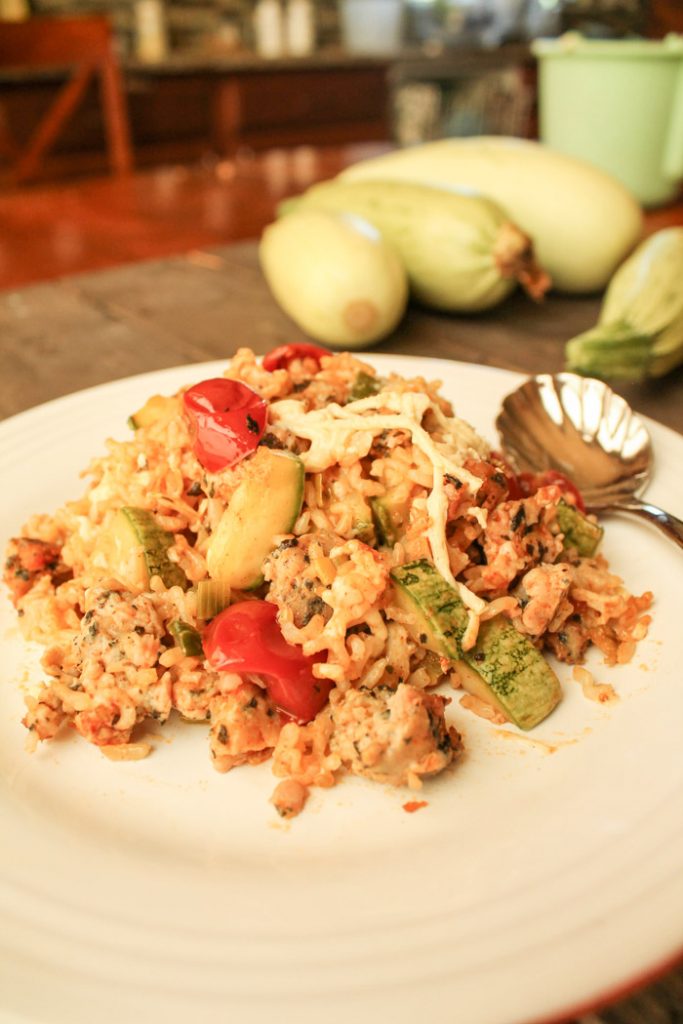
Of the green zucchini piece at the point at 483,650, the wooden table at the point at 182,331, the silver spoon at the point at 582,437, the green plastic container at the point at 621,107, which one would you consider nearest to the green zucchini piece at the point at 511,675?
the green zucchini piece at the point at 483,650

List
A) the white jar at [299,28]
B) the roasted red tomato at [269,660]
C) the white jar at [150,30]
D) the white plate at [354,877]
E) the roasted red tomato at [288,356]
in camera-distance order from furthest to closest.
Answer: the white jar at [299,28], the white jar at [150,30], the roasted red tomato at [288,356], the roasted red tomato at [269,660], the white plate at [354,877]

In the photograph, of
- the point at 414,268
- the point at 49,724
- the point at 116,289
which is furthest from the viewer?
the point at 116,289

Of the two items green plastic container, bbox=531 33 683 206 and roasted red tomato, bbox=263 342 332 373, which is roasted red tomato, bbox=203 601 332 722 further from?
green plastic container, bbox=531 33 683 206

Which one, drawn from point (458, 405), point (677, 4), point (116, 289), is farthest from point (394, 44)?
point (458, 405)

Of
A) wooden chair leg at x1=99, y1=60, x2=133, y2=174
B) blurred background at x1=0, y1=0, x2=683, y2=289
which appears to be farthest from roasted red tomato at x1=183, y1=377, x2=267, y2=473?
wooden chair leg at x1=99, y1=60, x2=133, y2=174

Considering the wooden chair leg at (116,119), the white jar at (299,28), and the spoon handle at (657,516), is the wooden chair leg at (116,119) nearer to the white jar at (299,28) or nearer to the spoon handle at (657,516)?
the spoon handle at (657,516)

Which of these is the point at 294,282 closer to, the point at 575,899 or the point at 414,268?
the point at 414,268

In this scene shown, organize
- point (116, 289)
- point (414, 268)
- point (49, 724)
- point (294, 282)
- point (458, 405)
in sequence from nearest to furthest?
point (49, 724) → point (458, 405) → point (294, 282) → point (414, 268) → point (116, 289)
